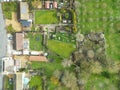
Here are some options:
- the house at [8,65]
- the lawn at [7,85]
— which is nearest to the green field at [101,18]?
the house at [8,65]

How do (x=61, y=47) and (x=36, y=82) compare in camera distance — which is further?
(x=36, y=82)

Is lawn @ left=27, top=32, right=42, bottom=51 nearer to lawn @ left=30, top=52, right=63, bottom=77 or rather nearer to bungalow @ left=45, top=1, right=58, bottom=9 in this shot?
lawn @ left=30, top=52, right=63, bottom=77

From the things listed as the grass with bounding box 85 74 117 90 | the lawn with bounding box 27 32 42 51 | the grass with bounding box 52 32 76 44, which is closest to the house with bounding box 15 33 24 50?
the lawn with bounding box 27 32 42 51

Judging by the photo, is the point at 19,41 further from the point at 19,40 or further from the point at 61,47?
the point at 61,47

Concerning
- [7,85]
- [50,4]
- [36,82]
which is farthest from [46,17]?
[7,85]

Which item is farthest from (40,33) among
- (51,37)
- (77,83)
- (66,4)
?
(77,83)

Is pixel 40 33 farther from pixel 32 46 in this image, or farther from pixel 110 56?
pixel 110 56
